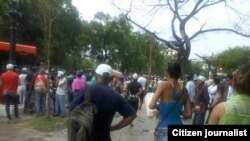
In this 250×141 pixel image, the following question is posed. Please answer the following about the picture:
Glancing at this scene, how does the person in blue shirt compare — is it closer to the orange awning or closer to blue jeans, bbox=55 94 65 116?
blue jeans, bbox=55 94 65 116

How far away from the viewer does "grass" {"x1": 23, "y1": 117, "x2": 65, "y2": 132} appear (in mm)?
13078

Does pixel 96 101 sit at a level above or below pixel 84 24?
below

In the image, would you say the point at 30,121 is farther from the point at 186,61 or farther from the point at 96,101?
the point at 96,101

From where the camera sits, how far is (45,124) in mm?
13734

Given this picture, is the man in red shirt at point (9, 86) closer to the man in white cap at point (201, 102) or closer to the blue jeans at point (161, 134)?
the man in white cap at point (201, 102)

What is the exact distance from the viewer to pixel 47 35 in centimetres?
1670

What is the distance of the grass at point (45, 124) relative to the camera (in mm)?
13078

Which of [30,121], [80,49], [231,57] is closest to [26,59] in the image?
[30,121]

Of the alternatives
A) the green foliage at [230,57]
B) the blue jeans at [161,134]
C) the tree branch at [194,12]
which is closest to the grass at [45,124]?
the blue jeans at [161,134]

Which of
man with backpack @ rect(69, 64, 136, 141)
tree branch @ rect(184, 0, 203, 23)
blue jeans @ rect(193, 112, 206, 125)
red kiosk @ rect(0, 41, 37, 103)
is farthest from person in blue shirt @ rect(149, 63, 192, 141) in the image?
red kiosk @ rect(0, 41, 37, 103)

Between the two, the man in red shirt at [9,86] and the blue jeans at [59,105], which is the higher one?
the man in red shirt at [9,86]

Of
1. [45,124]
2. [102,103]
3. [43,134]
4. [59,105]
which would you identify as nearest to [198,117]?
[43,134]

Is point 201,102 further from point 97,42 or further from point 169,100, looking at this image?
point 97,42

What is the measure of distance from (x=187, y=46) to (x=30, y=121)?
9.55m
